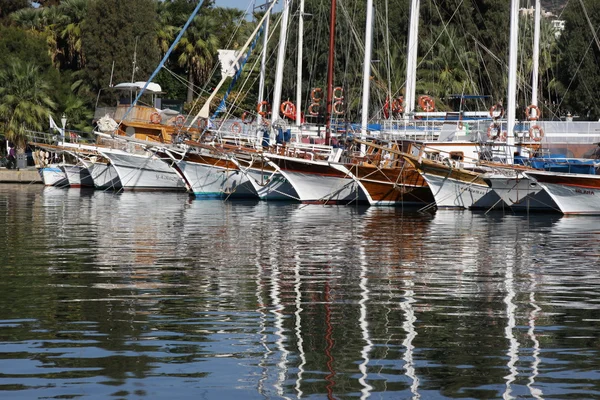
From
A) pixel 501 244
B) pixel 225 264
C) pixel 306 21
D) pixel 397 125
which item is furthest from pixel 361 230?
pixel 306 21

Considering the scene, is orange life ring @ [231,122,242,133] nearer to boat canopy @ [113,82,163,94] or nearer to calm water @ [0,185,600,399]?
boat canopy @ [113,82,163,94]

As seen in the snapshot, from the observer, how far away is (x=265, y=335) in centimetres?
1420

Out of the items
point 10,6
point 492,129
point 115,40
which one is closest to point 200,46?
point 115,40

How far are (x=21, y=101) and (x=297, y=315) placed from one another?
58.1 meters

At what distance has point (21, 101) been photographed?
232ft

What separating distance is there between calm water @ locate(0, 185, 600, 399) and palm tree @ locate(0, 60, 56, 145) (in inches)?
1627

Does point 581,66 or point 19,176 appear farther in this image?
point 581,66

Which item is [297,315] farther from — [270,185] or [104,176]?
[104,176]

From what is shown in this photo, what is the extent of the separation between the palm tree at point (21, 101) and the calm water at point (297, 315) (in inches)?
1627

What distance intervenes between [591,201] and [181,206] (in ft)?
52.3

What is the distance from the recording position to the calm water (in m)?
11.7

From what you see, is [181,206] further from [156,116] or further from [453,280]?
[453,280]

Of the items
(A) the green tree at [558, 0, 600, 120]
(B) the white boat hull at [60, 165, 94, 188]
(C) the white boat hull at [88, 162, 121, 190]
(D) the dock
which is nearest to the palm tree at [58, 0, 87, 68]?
(D) the dock

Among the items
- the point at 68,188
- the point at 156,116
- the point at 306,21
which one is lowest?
the point at 68,188
